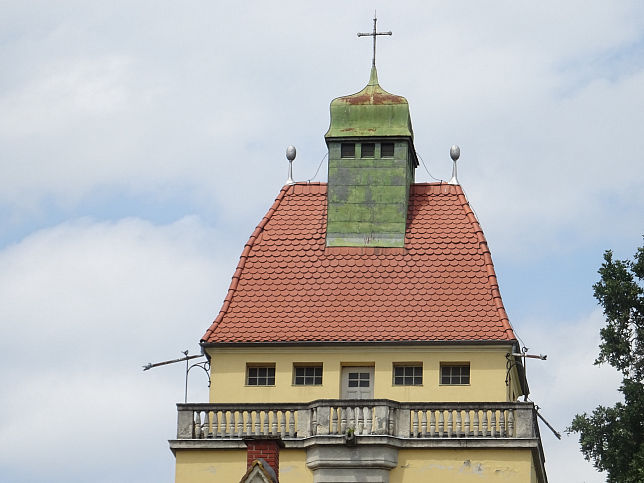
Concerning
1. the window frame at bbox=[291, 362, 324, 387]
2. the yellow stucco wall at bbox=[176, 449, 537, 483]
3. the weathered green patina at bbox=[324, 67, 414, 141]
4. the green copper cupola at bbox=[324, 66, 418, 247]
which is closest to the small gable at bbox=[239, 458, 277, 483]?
the yellow stucco wall at bbox=[176, 449, 537, 483]

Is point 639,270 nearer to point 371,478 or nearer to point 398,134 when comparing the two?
point 398,134

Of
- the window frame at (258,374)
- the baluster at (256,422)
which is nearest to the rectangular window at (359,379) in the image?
the window frame at (258,374)

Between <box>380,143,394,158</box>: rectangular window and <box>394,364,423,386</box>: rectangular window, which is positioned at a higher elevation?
<box>380,143,394,158</box>: rectangular window

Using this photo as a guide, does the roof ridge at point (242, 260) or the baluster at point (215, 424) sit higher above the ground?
the roof ridge at point (242, 260)

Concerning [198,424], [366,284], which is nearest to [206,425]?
[198,424]

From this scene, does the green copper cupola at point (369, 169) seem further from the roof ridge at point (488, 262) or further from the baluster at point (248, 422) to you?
the baluster at point (248, 422)

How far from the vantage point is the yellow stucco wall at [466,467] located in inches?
1956

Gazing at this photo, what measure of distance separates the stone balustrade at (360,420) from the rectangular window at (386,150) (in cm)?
895

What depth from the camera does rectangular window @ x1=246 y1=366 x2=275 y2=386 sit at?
173 feet

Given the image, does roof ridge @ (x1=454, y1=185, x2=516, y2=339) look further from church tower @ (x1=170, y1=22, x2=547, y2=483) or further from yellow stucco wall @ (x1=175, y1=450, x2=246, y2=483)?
yellow stucco wall @ (x1=175, y1=450, x2=246, y2=483)

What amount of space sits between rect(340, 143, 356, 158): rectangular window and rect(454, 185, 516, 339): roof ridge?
3.20 m

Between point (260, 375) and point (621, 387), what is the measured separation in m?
13.0

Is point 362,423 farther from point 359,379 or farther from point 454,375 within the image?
point 454,375

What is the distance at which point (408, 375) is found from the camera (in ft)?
172
